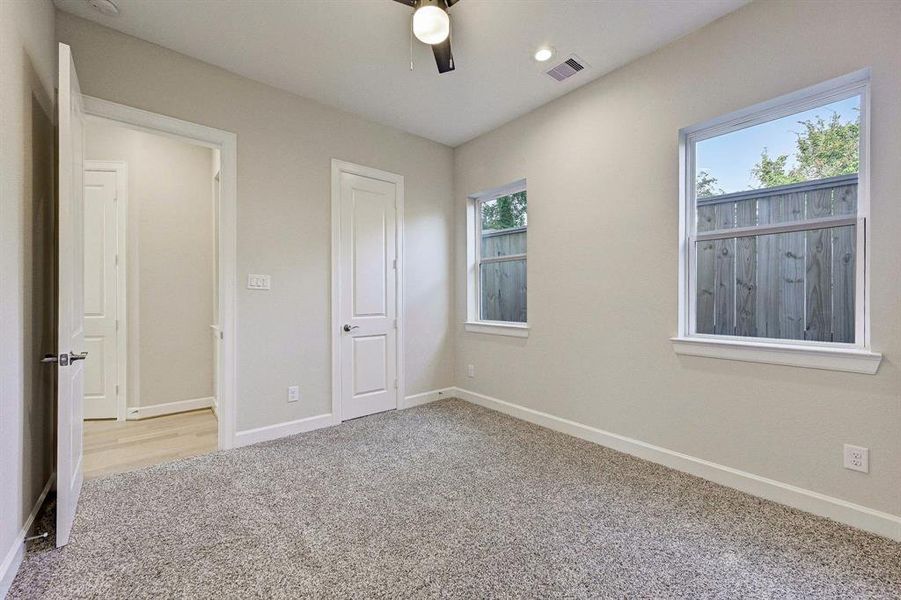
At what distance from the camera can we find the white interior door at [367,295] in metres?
3.60

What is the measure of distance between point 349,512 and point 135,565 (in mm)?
911

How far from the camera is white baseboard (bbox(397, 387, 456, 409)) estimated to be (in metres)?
4.01

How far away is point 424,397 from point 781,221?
327 cm

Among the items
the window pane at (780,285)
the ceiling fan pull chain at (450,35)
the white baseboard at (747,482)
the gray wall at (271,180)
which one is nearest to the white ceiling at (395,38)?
the ceiling fan pull chain at (450,35)

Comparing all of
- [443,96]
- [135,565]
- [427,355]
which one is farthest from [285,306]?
[443,96]

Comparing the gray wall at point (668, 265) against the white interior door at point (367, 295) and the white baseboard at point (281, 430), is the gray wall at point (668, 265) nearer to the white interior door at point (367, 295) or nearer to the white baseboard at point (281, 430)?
the white interior door at point (367, 295)

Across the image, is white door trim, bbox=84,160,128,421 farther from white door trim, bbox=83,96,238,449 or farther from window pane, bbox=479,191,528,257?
window pane, bbox=479,191,528,257

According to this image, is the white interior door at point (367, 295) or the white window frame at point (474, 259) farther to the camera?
the white window frame at point (474, 259)

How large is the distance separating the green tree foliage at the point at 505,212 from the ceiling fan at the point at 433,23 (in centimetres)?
186

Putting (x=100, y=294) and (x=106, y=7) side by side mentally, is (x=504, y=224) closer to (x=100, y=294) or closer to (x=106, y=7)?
(x=106, y=7)

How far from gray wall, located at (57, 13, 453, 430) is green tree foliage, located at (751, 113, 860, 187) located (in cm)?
307

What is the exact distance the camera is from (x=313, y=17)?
7.66 ft

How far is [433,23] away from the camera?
1908 millimetres

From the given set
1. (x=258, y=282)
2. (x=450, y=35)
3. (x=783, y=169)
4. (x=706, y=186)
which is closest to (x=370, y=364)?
(x=258, y=282)
